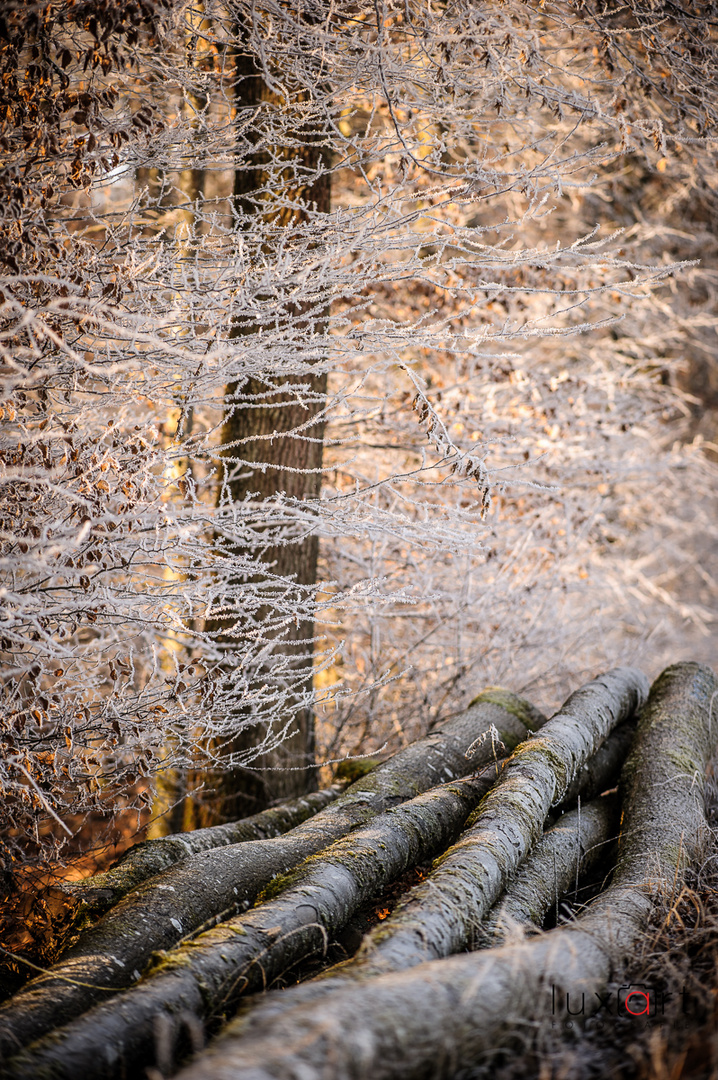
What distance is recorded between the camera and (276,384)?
4473 mm

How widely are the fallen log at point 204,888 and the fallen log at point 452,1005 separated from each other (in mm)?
931

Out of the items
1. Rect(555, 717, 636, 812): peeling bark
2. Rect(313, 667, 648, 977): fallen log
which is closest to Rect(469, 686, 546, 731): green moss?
Rect(313, 667, 648, 977): fallen log

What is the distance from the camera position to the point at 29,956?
10.2 ft

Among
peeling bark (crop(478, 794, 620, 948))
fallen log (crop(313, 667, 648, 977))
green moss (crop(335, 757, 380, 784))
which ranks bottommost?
green moss (crop(335, 757, 380, 784))

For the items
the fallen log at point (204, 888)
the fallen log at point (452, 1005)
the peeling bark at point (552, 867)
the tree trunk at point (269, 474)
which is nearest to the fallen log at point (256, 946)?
the fallen log at point (204, 888)

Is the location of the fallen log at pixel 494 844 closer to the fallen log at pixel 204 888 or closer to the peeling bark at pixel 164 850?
the fallen log at pixel 204 888

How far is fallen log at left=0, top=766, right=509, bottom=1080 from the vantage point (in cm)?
213

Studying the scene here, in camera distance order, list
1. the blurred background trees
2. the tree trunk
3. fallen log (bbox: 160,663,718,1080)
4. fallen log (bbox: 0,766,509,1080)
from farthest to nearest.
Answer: the tree trunk → the blurred background trees → fallen log (bbox: 0,766,509,1080) → fallen log (bbox: 160,663,718,1080)

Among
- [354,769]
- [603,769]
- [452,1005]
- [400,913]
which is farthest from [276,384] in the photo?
[452,1005]

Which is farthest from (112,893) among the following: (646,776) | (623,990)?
(646,776)

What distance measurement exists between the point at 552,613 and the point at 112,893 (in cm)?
472

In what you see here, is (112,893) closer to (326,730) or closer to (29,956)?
(29,956)

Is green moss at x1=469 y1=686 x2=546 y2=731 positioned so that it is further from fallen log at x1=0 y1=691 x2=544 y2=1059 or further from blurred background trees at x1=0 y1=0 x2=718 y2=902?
blurred background trees at x1=0 y1=0 x2=718 y2=902

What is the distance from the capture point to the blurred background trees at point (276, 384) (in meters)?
3.13
